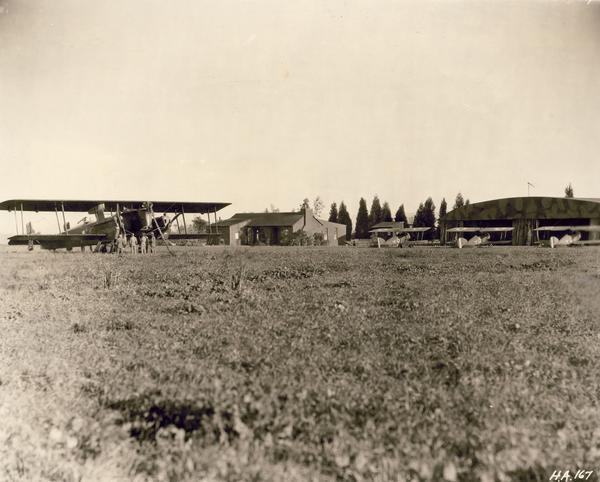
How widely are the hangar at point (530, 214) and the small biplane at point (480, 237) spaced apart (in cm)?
93

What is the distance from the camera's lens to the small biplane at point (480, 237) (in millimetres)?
35844

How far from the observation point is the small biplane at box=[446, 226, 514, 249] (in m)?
35.8

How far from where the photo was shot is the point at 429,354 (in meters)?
5.09

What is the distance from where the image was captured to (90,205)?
23516mm

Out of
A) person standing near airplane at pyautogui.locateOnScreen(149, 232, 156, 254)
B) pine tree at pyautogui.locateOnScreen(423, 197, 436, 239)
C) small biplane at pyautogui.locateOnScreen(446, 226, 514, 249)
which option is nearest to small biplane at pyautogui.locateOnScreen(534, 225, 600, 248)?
small biplane at pyautogui.locateOnScreen(446, 226, 514, 249)

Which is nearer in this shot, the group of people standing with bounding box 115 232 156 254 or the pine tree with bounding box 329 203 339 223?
the group of people standing with bounding box 115 232 156 254

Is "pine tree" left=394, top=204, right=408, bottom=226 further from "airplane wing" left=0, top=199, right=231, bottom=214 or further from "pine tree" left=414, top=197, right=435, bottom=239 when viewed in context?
"airplane wing" left=0, top=199, right=231, bottom=214

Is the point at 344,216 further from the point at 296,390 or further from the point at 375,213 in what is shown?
the point at 296,390

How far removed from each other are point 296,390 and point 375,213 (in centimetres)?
7853

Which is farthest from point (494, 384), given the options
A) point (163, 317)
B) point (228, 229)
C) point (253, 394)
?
point (228, 229)

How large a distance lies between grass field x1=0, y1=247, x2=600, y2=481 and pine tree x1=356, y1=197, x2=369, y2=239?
7202cm

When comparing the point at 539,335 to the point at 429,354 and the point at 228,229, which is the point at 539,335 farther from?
the point at 228,229

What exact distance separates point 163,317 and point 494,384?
16.3 feet

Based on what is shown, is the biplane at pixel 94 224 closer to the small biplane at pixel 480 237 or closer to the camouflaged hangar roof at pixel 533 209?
the small biplane at pixel 480 237
